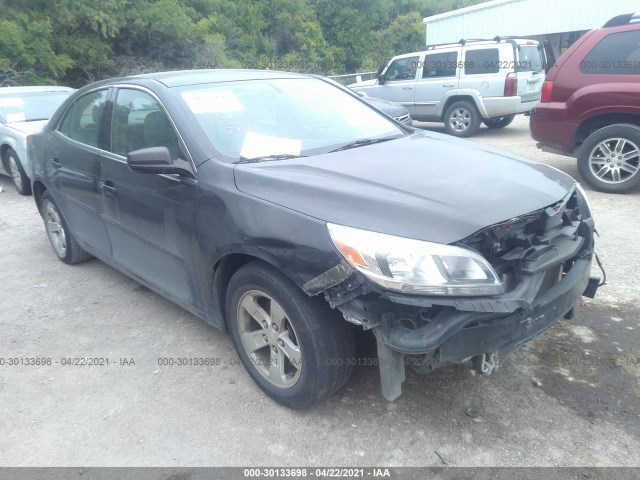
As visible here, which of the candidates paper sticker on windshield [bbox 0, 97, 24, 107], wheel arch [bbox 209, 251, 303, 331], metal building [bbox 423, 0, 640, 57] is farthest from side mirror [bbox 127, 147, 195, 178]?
metal building [bbox 423, 0, 640, 57]

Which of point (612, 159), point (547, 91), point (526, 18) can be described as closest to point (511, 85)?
point (547, 91)

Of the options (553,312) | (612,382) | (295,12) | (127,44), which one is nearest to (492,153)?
(553,312)

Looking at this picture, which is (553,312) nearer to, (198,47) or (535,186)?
(535,186)

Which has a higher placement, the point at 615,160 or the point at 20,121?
the point at 20,121

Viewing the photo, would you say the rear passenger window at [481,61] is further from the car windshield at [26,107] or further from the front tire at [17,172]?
the front tire at [17,172]

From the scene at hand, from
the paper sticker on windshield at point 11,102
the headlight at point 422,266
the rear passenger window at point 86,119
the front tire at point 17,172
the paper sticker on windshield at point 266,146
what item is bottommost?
the front tire at point 17,172

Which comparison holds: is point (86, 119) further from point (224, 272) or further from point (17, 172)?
point (17, 172)

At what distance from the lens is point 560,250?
8.66 feet

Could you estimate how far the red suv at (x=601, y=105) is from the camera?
20.4ft

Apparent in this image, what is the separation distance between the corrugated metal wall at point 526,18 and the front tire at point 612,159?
639 inches

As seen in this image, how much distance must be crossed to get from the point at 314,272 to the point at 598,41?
19.2ft

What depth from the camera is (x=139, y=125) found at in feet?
11.6

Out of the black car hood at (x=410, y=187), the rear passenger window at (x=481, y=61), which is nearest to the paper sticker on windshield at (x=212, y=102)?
the black car hood at (x=410, y=187)

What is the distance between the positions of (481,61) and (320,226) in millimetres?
10037
